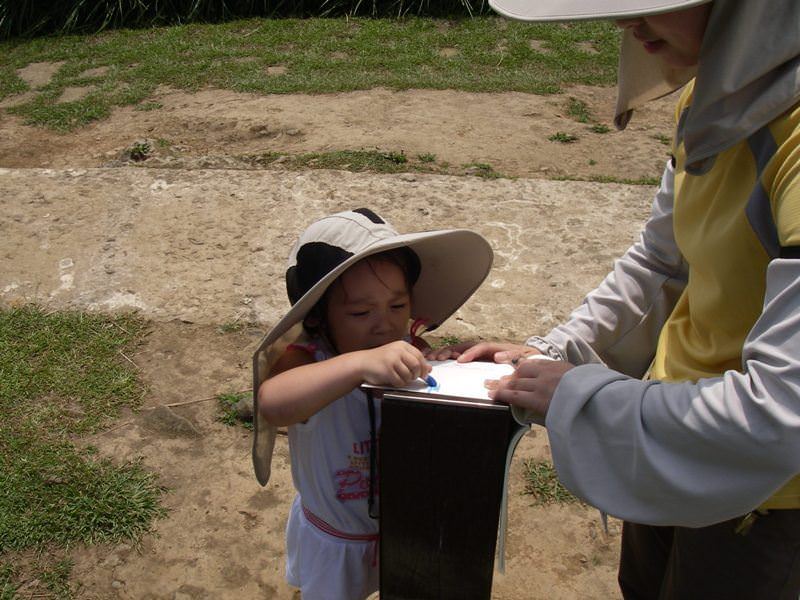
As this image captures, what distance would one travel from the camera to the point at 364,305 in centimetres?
177

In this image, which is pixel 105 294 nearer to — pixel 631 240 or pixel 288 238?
pixel 288 238

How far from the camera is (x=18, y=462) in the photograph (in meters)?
2.86

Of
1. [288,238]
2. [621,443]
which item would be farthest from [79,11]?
[621,443]

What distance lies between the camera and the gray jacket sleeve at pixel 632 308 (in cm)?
178

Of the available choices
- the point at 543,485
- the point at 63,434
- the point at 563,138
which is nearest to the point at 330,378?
the point at 543,485

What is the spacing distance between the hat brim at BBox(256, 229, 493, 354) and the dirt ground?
0.86m

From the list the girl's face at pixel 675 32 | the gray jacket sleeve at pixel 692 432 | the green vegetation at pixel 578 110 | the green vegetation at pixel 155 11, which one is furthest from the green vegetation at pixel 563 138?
the gray jacket sleeve at pixel 692 432

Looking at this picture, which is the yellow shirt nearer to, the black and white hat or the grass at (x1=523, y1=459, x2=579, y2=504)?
the black and white hat

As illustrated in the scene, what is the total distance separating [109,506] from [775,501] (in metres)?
2.08

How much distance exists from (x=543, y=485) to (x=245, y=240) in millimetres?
2142

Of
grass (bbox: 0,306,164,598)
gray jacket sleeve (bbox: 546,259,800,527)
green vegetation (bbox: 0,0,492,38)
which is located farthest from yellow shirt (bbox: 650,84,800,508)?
green vegetation (bbox: 0,0,492,38)

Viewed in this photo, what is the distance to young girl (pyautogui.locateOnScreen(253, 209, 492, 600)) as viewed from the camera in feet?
5.68

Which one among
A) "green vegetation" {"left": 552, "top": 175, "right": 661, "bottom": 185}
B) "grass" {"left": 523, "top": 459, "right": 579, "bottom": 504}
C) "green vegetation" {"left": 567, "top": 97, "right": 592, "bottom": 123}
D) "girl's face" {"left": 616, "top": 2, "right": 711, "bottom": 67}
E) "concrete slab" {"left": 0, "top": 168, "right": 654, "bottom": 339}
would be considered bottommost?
"grass" {"left": 523, "top": 459, "right": 579, "bottom": 504}

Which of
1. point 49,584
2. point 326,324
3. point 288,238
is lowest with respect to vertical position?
point 49,584
